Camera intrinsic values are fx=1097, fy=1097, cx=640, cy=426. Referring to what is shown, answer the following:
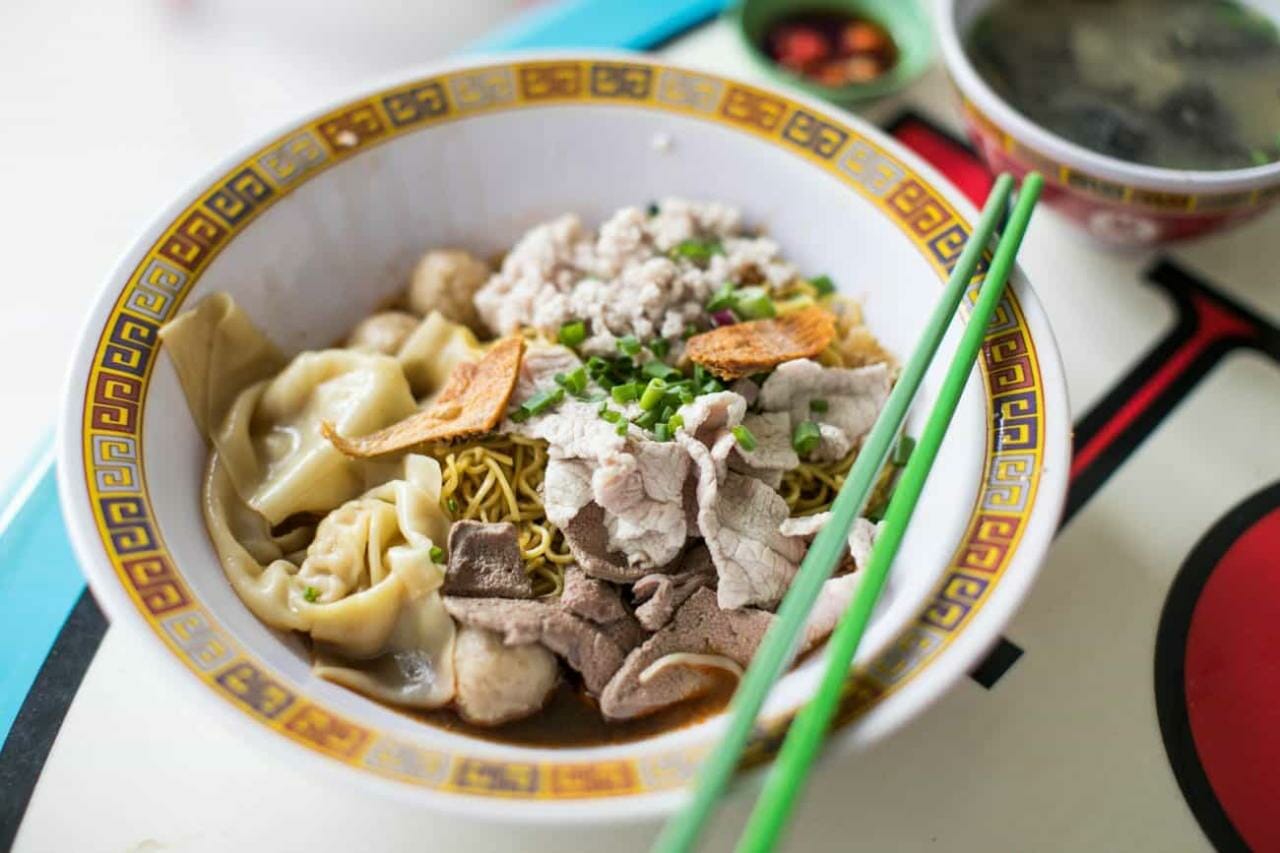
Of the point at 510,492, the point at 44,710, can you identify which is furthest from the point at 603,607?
the point at 44,710

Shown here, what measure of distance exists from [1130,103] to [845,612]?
1708 millimetres

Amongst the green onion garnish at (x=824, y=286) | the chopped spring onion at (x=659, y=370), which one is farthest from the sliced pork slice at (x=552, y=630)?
the green onion garnish at (x=824, y=286)

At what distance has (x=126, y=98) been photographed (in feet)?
11.3

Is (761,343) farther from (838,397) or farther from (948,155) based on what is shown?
(948,155)

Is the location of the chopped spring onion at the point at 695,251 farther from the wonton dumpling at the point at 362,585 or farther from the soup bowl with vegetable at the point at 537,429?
the wonton dumpling at the point at 362,585

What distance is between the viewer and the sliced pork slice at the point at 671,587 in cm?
187

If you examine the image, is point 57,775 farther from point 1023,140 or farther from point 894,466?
point 1023,140

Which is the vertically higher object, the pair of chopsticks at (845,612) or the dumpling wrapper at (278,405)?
the pair of chopsticks at (845,612)

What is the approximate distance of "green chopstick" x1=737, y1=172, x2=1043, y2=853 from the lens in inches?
51.4

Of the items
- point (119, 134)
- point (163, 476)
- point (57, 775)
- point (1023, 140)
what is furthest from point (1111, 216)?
point (119, 134)

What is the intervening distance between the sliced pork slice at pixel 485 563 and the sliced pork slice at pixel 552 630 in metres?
0.02

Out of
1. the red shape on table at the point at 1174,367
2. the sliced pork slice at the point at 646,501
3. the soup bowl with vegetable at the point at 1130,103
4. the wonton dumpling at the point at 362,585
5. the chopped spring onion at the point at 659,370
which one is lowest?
the wonton dumpling at the point at 362,585

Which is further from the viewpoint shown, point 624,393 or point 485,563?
point 624,393

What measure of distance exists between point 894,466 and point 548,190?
102 cm
